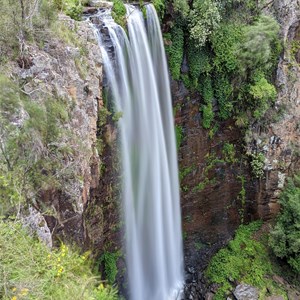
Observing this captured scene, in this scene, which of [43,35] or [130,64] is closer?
[43,35]

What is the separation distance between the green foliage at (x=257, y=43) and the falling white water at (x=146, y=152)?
8.72 feet

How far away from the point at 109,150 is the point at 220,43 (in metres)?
5.14

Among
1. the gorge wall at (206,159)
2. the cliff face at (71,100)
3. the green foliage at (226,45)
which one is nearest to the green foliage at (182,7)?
the green foliage at (226,45)

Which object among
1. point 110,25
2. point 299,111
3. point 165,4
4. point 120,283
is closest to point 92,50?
point 110,25

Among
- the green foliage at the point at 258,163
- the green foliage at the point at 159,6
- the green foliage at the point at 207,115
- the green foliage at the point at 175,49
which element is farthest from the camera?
the green foliage at the point at 258,163

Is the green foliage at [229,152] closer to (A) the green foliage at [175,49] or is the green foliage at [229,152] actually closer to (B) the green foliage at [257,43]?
(B) the green foliage at [257,43]

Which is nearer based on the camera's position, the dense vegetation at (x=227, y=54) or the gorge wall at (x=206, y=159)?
the gorge wall at (x=206, y=159)

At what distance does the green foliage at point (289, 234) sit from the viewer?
32.0 feet

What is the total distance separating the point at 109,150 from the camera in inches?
299

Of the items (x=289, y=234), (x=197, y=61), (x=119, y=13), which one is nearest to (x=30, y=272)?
(x=119, y=13)

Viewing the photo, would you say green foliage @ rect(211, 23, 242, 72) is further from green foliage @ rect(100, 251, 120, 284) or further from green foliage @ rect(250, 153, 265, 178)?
green foliage @ rect(100, 251, 120, 284)

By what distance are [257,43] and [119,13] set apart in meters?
4.36

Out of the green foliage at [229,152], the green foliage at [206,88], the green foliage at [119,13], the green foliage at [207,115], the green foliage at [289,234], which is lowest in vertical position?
the green foliage at [289,234]

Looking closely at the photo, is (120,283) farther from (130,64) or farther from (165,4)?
(165,4)
